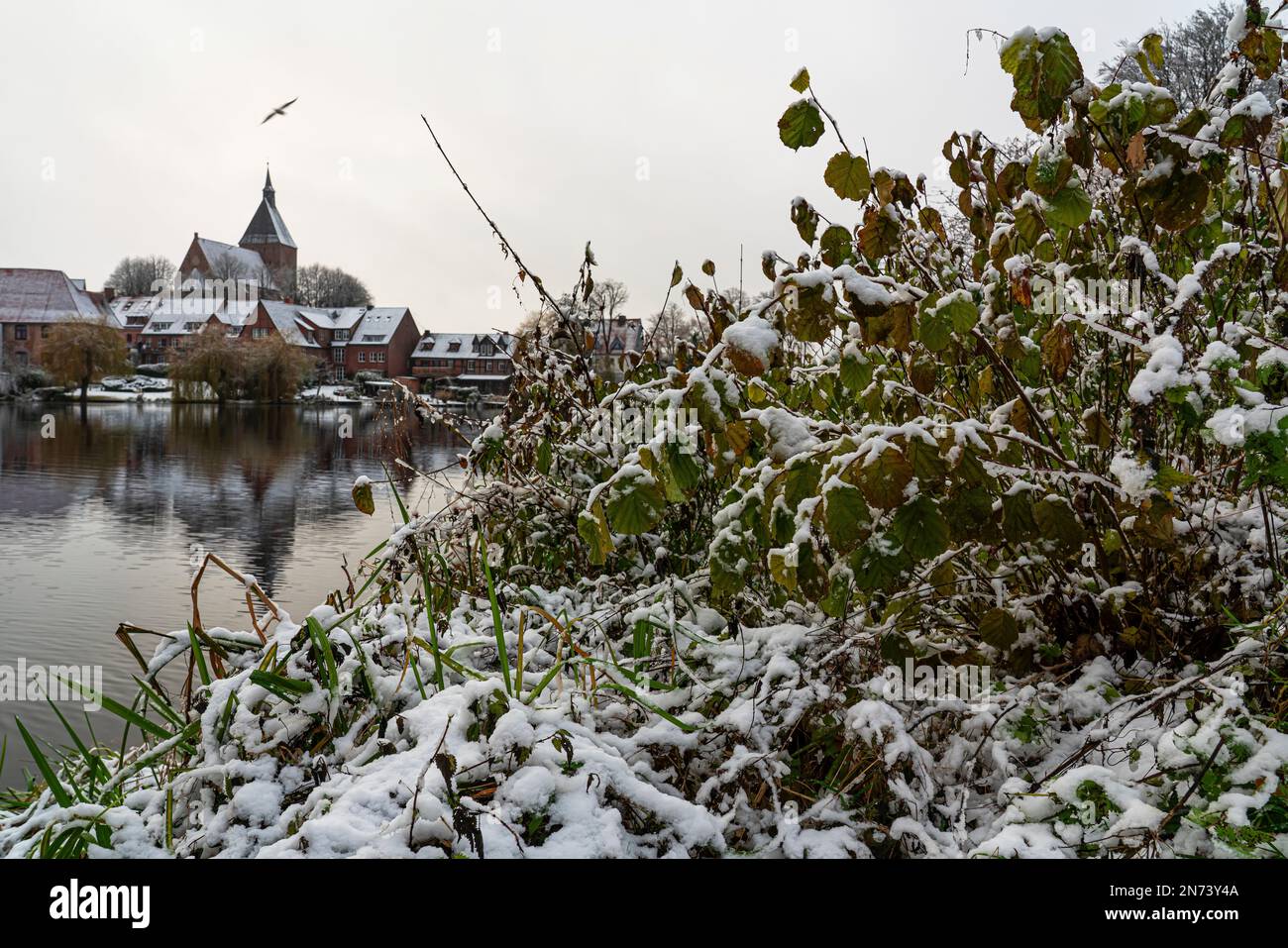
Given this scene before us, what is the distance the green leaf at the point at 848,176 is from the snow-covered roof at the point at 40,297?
89506 millimetres

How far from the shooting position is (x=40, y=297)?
261ft

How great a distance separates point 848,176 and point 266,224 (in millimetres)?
113636

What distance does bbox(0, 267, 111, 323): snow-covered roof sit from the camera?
7812 cm

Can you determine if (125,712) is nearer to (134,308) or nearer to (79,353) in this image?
(79,353)

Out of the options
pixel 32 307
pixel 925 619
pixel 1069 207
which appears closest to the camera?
pixel 1069 207

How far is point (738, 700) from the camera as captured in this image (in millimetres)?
2471

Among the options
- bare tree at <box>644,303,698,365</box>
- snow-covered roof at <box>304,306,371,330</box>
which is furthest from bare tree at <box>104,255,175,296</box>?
bare tree at <box>644,303,698,365</box>

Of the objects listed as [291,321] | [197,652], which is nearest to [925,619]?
[197,652]

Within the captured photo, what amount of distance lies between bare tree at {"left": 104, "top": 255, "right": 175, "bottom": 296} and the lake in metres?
76.9

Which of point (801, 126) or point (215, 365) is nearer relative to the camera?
point (801, 126)
